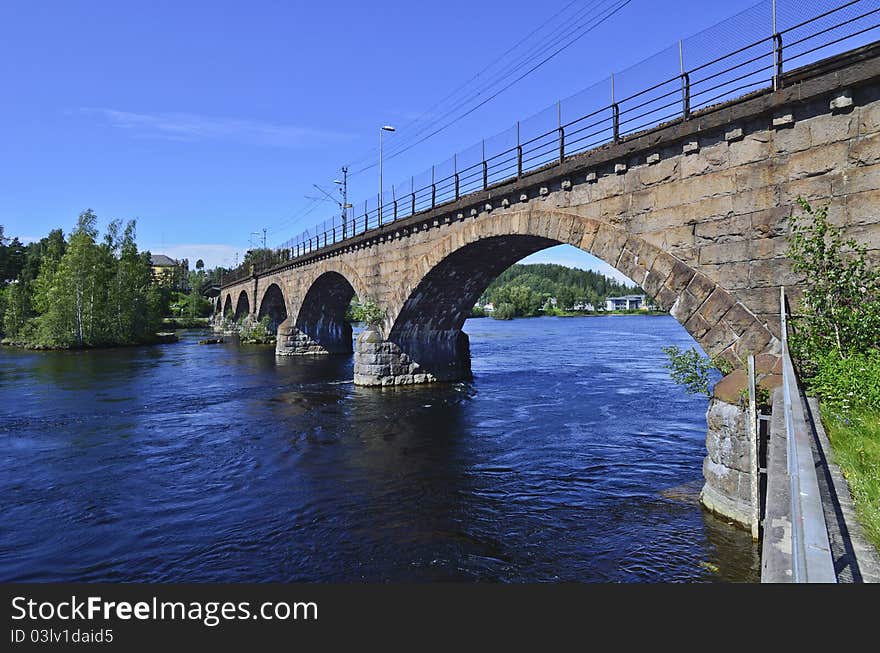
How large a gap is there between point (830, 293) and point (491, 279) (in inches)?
697

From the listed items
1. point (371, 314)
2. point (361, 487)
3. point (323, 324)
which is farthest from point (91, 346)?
point (361, 487)

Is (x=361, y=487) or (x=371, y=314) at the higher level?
(x=371, y=314)

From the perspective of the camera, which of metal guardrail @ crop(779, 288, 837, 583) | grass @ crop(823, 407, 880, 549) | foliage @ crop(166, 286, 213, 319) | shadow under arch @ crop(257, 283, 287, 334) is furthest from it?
foliage @ crop(166, 286, 213, 319)

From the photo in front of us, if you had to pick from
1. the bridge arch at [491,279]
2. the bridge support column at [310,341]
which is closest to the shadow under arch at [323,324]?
the bridge support column at [310,341]

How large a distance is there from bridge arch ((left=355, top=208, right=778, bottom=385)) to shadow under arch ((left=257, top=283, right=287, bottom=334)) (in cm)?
3348

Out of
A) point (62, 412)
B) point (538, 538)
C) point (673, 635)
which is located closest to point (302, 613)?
point (673, 635)

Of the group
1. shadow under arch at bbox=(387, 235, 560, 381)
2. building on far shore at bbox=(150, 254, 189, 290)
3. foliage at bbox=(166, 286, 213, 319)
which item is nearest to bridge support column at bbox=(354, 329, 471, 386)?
shadow under arch at bbox=(387, 235, 560, 381)

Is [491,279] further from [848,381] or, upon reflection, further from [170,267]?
[170,267]

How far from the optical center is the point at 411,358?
95.8ft

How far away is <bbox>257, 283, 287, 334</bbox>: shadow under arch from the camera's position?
61656 mm

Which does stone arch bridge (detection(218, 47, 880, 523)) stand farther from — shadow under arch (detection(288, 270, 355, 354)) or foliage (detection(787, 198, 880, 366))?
shadow under arch (detection(288, 270, 355, 354))

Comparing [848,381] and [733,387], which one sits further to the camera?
[733,387]

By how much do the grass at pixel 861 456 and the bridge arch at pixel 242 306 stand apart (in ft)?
238

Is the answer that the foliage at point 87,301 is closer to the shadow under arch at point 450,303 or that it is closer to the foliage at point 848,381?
the shadow under arch at point 450,303
